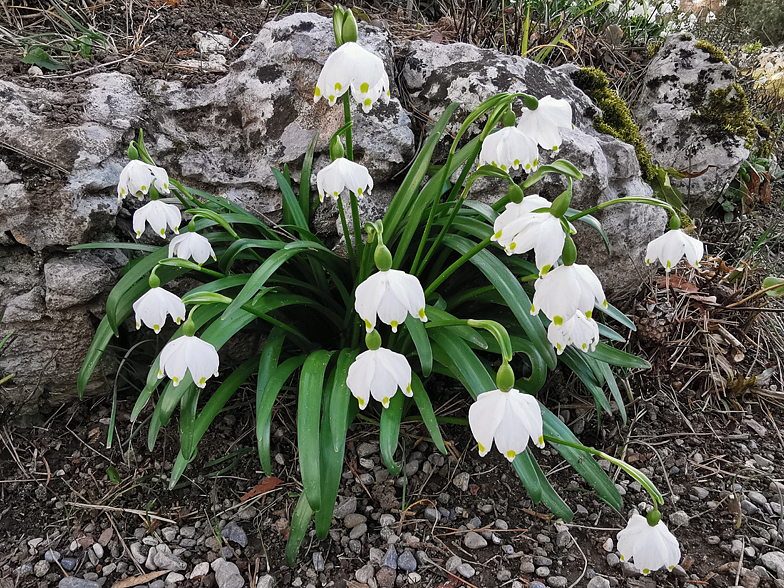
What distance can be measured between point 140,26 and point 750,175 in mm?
2962

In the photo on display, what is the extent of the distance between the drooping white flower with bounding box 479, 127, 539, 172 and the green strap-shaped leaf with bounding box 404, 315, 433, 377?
41 centimetres

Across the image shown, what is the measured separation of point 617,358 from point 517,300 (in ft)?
1.35

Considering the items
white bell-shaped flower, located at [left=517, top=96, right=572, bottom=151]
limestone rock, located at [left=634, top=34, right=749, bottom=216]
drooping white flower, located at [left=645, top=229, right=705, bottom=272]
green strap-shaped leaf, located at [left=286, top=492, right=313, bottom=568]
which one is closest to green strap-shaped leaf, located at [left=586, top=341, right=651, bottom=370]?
drooping white flower, located at [left=645, top=229, right=705, bottom=272]

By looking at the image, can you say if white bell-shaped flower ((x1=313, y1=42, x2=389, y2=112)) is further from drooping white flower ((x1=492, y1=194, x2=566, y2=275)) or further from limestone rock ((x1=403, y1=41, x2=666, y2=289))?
limestone rock ((x1=403, y1=41, x2=666, y2=289))

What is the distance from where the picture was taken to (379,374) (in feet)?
3.39

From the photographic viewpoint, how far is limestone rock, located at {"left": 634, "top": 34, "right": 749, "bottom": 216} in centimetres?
263

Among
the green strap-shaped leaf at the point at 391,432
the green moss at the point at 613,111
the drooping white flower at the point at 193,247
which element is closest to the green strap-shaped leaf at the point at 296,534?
the green strap-shaped leaf at the point at 391,432

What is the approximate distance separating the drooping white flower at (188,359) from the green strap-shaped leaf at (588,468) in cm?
83

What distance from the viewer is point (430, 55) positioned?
210 centimetres

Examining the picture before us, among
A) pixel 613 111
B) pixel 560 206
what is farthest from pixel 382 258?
pixel 613 111

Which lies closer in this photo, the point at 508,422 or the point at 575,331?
the point at 508,422

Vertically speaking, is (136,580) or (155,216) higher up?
(155,216)

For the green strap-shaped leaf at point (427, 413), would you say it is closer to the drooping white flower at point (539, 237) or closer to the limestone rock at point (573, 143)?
the drooping white flower at point (539, 237)

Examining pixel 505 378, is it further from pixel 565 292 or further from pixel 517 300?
pixel 517 300
